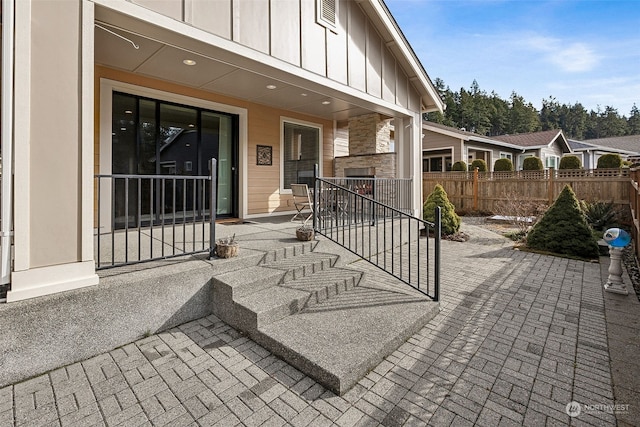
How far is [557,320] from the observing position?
3.18 m

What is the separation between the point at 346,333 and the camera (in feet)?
8.46

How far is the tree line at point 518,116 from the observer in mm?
34719

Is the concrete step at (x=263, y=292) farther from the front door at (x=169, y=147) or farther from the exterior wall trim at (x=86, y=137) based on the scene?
the front door at (x=169, y=147)

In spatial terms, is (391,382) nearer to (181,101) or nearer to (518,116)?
(181,101)

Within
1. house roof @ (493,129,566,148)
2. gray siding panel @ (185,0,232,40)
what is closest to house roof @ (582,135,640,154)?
house roof @ (493,129,566,148)

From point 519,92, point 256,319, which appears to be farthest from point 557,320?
point 519,92

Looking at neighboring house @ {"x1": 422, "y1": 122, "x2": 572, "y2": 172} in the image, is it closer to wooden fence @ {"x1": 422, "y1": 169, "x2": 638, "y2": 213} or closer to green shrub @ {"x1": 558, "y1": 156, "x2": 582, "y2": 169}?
wooden fence @ {"x1": 422, "y1": 169, "x2": 638, "y2": 213}

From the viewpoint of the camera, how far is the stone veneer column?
7.59 m

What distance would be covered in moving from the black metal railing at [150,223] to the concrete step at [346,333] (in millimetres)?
1324

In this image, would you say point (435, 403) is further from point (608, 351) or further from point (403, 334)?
point (608, 351)

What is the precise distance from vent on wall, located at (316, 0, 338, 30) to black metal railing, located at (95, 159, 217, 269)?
309 centimetres

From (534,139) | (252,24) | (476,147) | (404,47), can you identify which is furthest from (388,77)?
(534,139)

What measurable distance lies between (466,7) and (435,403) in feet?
35.1

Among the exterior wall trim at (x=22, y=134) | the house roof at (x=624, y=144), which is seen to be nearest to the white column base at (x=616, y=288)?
the exterior wall trim at (x=22, y=134)
